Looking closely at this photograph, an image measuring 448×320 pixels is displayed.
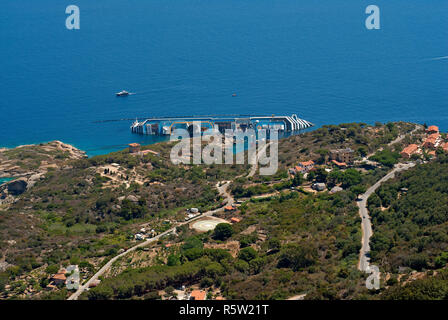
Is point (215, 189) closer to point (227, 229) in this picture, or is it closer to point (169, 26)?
point (227, 229)

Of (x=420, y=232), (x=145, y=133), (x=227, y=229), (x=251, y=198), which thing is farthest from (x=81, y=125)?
(x=420, y=232)

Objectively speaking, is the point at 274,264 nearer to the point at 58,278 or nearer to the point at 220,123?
the point at 58,278

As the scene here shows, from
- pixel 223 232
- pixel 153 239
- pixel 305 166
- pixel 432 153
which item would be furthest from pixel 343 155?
pixel 153 239

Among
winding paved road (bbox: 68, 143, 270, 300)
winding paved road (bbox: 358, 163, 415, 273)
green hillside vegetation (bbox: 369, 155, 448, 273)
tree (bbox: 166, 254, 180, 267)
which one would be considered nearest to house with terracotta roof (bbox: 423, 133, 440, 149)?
winding paved road (bbox: 358, 163, 415, 273)

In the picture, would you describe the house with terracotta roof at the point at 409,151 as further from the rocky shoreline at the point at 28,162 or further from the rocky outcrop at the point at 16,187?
the rocky outcrop at the point at 16,187

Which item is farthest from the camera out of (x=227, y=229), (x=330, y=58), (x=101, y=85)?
(x=330, y=58)

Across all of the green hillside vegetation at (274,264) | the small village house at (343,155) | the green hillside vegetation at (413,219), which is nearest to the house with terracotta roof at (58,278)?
the green hillside vegetation at (274,264)

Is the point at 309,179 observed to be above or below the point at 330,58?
below
